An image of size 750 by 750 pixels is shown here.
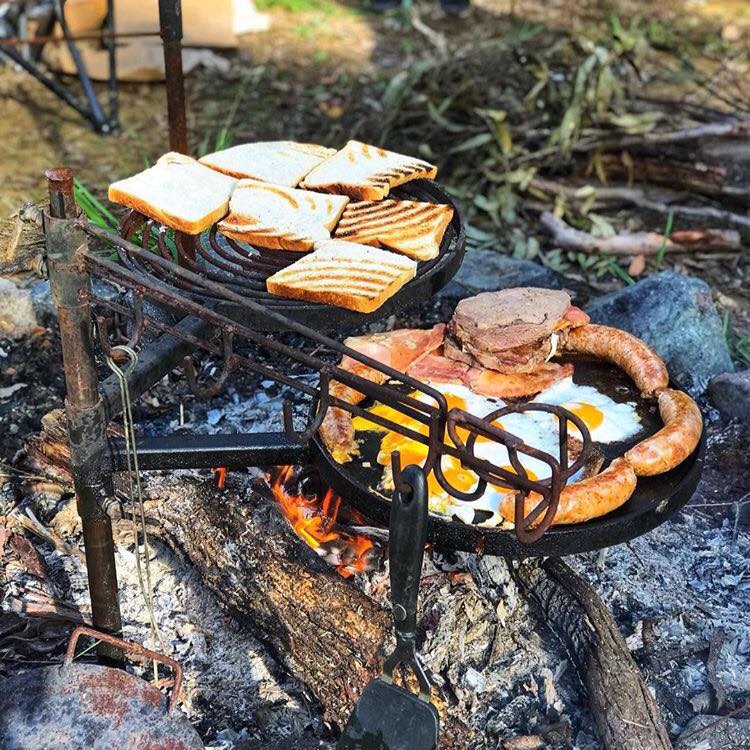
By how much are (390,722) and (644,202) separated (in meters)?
5.13

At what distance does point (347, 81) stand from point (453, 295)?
4.19m

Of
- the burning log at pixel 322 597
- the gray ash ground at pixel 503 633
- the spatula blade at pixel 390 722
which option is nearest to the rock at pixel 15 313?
the gray ash ground at pixel 503 633

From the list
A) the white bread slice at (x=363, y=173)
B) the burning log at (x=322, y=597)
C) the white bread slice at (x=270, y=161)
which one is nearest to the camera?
the burning log at (x=322, y=597)

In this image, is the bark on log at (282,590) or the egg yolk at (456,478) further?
the bark on log at (282,590)

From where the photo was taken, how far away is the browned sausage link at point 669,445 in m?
3.12

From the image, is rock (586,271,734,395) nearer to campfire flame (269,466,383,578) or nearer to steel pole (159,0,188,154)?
campfire flame (269,466,383,578)

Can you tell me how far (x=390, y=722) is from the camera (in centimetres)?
251

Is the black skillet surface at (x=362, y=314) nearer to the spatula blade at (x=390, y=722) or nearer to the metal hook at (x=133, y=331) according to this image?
the metal hook at (x=133, y=331)

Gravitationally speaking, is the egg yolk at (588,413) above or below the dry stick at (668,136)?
above

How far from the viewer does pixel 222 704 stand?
11.3 feet

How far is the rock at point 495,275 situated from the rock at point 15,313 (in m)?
2.17

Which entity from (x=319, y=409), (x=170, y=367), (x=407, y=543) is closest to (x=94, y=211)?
(x=170, y=367)

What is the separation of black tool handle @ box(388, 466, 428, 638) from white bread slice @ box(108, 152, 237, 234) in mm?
1483

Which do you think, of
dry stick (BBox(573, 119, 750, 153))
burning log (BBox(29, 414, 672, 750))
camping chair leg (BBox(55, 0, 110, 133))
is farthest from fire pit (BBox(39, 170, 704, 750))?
camping chair leg (BBox(55, 0, 110, 133))
